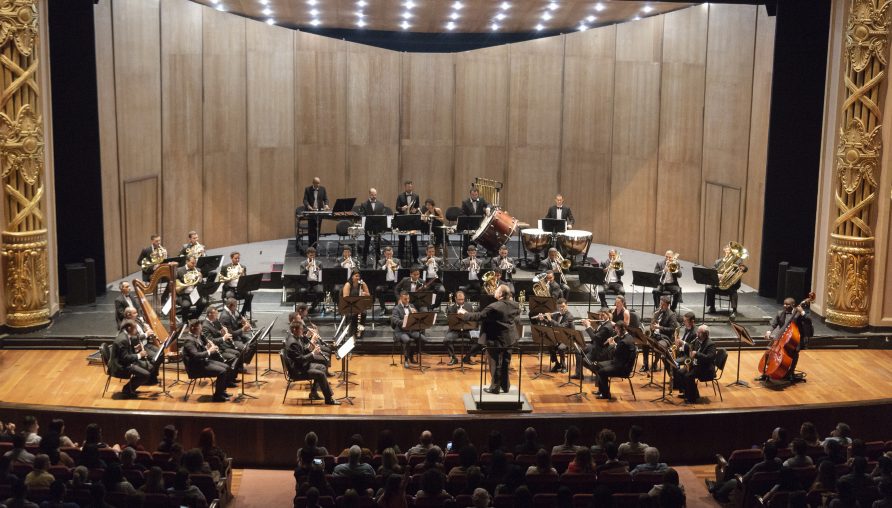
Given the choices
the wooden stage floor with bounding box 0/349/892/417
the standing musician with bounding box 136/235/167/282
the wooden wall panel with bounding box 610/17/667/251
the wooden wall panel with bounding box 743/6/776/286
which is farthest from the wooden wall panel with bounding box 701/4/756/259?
the standing musician with bounding box 136/235/167/282

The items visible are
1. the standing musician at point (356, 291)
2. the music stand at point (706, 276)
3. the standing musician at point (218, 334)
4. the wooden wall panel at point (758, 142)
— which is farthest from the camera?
the wooden wall panel at point (758, 142)

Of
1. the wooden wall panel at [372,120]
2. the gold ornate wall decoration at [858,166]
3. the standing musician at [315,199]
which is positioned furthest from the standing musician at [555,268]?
the wooden wall panel at [372,120]

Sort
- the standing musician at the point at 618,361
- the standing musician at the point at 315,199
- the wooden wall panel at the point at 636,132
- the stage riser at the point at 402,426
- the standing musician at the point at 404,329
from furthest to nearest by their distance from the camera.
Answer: the wooden wall panel at the point at 636,132 < the standing musician at the point at 315,199 < the standing musician at the point at 404,329 < the standing musician at the point at 618,361 < the stage riser at the point at 402,426

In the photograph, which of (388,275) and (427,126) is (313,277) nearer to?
(388,275)

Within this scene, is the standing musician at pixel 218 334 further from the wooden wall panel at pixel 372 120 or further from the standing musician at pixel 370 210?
the wooden wall panel at pixel 372 120

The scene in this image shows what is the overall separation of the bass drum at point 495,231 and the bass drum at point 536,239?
71cm

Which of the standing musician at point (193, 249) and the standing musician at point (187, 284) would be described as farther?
the standing musician at point (193, 249)

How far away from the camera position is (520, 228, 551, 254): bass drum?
61.7 feet

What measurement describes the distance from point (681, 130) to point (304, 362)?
11.2 m

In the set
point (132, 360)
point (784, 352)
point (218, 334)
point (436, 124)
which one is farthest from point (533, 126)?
point (132, 360)

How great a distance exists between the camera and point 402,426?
1168cm

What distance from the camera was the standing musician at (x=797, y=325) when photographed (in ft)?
47.5

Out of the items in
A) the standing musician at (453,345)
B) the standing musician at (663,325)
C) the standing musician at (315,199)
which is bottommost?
the standing musician at (453,345)

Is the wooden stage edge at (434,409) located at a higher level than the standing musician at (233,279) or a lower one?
lower
